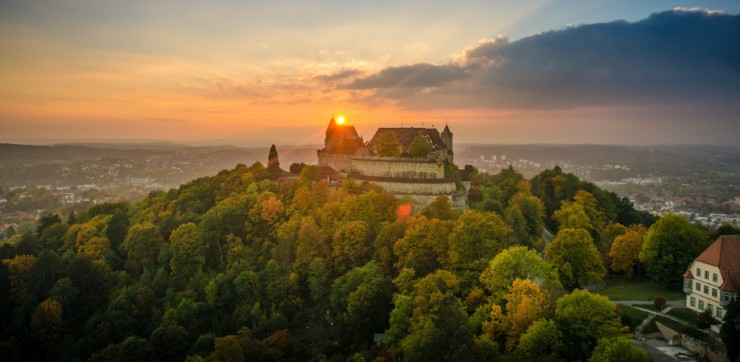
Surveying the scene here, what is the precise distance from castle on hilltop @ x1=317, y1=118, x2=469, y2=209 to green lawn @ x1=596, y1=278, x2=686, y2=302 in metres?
16.2

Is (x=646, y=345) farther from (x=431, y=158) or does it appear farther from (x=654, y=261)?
(x=431, y=158)

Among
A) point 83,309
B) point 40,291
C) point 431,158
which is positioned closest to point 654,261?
point 431,158

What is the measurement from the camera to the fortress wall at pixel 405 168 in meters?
49.3

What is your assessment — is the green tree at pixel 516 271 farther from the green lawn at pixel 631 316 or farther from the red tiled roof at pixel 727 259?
the red tiled roof at pixel 727 259

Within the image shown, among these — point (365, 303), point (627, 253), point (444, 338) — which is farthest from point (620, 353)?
point (627, 253)

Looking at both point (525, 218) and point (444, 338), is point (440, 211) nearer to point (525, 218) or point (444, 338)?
point (525, 218)

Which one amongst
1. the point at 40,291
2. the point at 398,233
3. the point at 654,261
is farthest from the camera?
the point at 40,291

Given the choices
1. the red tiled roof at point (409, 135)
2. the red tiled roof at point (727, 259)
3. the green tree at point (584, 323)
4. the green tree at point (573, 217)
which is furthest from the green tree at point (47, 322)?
the red tiled roof at point (727, 259)

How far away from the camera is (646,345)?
23125 mm

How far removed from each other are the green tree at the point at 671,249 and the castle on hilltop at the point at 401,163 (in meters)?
17.3

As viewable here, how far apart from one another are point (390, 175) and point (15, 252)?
127 ft

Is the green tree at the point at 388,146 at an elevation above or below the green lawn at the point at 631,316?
above

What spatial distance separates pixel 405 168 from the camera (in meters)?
49.8

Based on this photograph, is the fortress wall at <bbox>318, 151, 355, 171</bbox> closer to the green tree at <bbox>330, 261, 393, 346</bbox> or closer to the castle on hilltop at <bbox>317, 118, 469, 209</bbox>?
the castle on hilltop at <bbox>317, 118, 469, 209</bbox>
